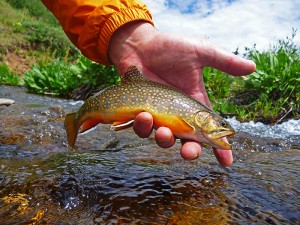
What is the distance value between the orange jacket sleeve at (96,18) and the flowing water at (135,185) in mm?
1081

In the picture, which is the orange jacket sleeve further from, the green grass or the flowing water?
the green grass

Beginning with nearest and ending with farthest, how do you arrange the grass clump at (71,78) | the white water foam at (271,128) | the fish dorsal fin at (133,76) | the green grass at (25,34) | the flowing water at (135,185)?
1. the flowing water at (135,185)
2. the fish dorsal fin at (133,76)
3. the white water foam at (271,128)
4. the grass clump at (71,78)
5. the green grass at (25,34)

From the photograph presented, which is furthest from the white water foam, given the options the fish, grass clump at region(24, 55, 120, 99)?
grass clump at region(24, 55, 120, 99)

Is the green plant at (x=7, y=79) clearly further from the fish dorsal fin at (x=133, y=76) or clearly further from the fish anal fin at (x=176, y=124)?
the fish anal fin at (x=176, y=124)

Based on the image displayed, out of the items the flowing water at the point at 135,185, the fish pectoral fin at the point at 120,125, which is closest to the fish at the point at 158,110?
the fish pectoral fin at the point at 120,125

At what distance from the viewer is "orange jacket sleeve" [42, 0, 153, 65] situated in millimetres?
3488

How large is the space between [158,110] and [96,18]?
1.33 metres

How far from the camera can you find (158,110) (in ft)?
8.99

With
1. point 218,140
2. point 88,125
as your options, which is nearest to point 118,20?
point 88,125

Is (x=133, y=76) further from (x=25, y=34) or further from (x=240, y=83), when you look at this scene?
(x=25, y=34)

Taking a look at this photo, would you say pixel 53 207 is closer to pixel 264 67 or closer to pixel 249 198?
pixel 249 198

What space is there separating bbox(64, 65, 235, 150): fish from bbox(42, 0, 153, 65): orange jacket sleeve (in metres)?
0.77

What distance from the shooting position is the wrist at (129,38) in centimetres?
346

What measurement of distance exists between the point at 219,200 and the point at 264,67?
651 cm
